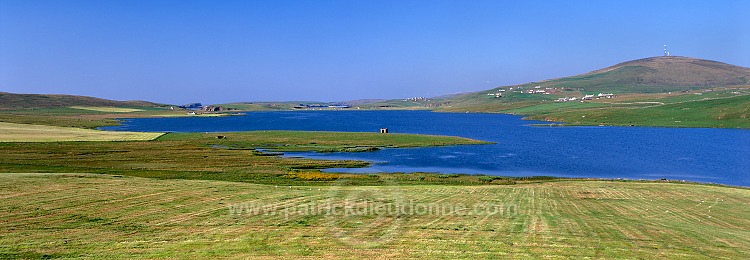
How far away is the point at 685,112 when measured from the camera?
570 ft

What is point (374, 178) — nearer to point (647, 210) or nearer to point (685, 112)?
point (647, 210)

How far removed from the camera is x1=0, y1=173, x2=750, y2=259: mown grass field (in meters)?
20.9

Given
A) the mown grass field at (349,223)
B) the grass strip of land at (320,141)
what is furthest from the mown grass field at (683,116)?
the mown grass field at (349,223)

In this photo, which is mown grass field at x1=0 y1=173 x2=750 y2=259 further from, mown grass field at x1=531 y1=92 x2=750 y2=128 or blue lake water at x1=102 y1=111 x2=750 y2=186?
mown grass field at x1=531 y1=92 x2=750 y2=128

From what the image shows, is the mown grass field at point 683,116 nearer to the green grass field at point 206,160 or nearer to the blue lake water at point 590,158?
the blue lake water at point 590,158

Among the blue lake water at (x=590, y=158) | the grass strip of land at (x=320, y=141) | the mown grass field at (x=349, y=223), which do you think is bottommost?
the blue lake water at (x=590, y=158)

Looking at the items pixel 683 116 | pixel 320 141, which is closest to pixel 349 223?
pixel 320 141

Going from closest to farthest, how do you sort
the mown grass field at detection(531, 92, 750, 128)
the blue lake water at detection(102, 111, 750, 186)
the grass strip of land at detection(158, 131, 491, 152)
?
the blue lake water at detection(102, 111, 750, 186) → the grass strip of land at detection(158, 131, 491, 152) → the mown grass field at detection(531, 92, 750, 128)

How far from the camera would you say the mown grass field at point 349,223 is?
2089cm

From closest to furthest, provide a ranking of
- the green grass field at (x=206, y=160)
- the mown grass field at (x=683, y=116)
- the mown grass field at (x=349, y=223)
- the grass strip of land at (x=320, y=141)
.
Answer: the mown grass field at (x=349, y=223)
the green grass field at (x=206, y=160)
the grass strip of land at (x=320, y=141)
the mown grass field at (x=683, y=116)

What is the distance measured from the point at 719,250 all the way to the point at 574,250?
226 inches

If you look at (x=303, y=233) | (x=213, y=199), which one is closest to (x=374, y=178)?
(x=213, y=199)

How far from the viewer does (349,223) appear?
85.7ft

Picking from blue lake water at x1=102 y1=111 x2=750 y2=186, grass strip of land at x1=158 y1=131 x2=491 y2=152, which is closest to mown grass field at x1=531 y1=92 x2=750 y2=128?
blue lake water at x1=102 y1=111 x2=750 y2=186
